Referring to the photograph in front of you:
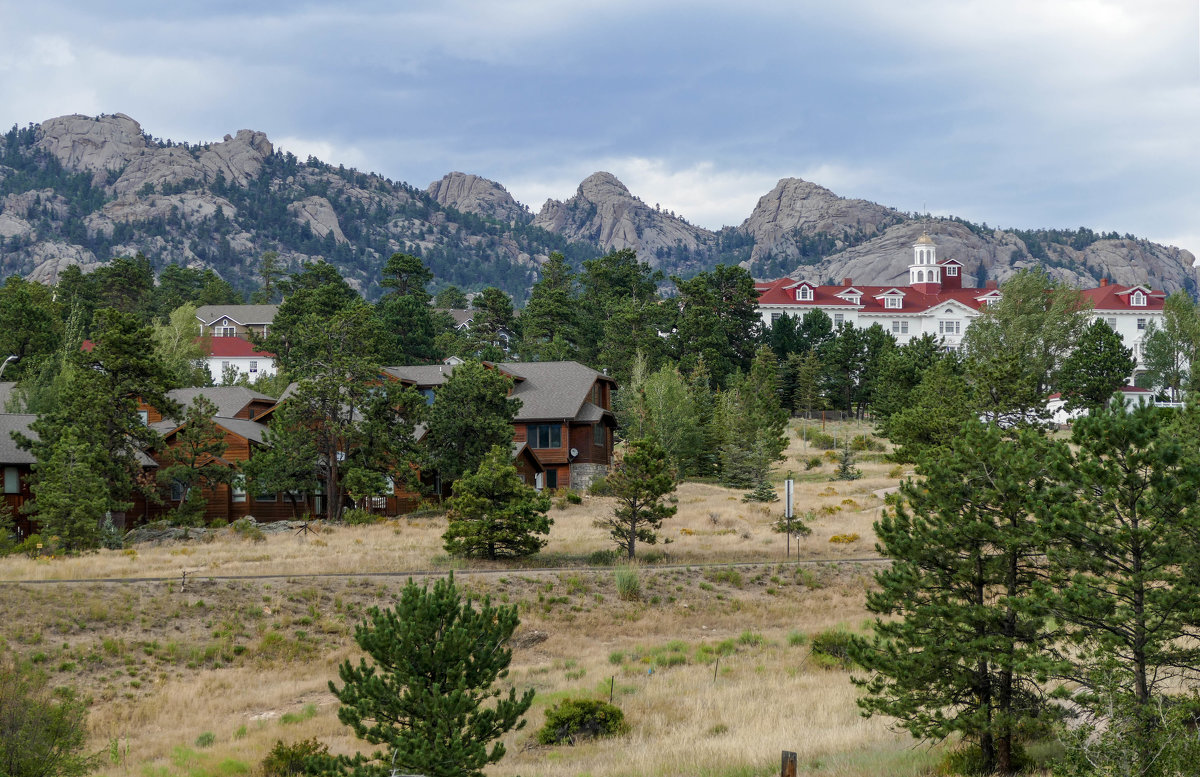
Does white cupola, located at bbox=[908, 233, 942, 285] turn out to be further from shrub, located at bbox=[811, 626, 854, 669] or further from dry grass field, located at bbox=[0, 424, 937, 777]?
shrub, located at bbox=[811, 626, 854, 669]

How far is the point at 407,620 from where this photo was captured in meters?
15.5

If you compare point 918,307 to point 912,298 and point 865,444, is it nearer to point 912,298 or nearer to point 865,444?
point 912,298

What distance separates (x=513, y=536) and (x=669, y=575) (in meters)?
6.32

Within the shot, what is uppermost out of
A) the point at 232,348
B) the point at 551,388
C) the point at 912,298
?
the point at 912,298

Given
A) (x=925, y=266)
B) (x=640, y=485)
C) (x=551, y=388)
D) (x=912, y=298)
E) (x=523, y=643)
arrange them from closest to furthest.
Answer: (x=523, y=643)
(x=640, y=485)
(x=551, y=388)
(x=912, y=298)
(x=925, y=266)

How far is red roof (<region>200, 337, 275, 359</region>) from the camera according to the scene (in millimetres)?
112625

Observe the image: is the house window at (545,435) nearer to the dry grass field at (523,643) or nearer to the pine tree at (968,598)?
the dry grass field at (523,643)

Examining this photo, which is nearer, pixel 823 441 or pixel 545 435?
pixel 545 435

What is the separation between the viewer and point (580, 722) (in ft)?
71.8

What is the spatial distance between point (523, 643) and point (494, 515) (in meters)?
7.64

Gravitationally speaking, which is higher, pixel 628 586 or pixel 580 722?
pixel 628 586

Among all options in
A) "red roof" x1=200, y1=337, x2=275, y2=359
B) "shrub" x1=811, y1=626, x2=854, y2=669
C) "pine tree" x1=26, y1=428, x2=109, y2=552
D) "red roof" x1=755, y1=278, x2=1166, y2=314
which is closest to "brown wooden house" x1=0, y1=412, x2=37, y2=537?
"pine tree" x1=26, y1=428, x2=109, y2=552

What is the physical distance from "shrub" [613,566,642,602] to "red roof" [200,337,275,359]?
87.0 m

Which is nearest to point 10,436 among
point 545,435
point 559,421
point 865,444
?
point 545,435
